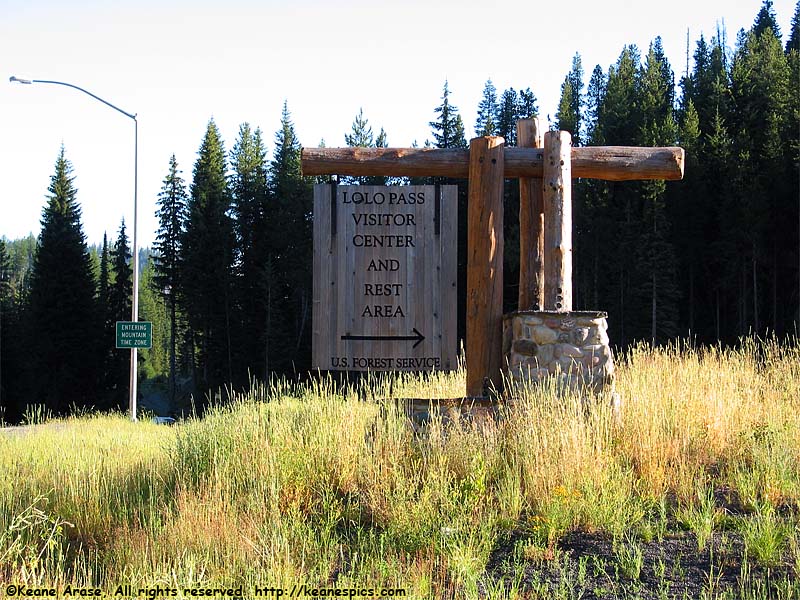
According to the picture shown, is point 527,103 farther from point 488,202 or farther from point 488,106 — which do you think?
point 488,202

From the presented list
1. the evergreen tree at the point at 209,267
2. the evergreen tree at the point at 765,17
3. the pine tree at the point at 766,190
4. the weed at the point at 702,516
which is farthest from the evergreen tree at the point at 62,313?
the evergreen tree at the point at 765,17

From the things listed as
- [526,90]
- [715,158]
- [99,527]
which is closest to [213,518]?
[99,527]

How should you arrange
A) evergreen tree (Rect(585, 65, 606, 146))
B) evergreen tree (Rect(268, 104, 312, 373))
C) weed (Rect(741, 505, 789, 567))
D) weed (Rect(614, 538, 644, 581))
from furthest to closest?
evergreen tree (Rect(585, 65, 606, 146)) → evergreen tree (Rect(268, 104, 312, 373)) → weed (Rect(741, 505, 789, 567)) → weed (Rect(614, 538, 644, 581))

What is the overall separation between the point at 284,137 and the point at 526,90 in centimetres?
1929

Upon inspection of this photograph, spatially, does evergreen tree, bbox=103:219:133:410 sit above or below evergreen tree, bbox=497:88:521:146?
below

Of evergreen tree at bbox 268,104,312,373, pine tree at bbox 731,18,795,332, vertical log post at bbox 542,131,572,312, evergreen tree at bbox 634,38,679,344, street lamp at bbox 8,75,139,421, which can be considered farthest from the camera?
evergreen tree at bbox 268,104,312,373

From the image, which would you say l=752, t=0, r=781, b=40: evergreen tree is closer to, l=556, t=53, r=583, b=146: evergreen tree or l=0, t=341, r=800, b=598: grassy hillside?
l=556, t=53, r=583, b=146: evergreen tree

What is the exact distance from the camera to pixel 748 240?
149 ft

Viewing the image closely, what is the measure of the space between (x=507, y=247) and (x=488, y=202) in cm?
3777

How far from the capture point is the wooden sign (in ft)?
28.9

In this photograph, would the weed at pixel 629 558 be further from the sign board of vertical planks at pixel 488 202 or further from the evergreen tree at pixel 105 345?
the evergreen tree at pixel 105 345

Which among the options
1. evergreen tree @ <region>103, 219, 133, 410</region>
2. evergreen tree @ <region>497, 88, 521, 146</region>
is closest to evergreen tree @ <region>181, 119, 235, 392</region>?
evergreen tree @ <region>103, 219, 133, 410</region>

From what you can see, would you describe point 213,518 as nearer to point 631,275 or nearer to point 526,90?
point 631,275

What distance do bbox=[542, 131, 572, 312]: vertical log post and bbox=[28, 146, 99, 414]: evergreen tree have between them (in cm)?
4966
